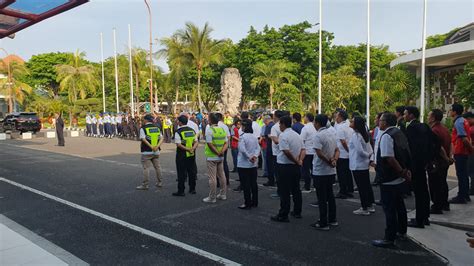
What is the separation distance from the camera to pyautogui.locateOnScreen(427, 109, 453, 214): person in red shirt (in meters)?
6.54

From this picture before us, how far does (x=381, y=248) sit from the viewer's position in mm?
5148

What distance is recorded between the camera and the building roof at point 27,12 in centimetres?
741

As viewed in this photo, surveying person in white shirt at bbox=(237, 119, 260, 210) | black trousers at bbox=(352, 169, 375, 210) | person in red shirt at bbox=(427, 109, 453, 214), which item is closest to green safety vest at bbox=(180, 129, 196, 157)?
person in white shirt at bbox=(237, 119, 260, 210)

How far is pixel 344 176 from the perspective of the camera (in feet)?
26.4

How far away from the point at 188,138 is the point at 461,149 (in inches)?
215

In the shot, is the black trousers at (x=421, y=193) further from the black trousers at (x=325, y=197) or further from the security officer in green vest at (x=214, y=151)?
the security officer in green vest at (x=214, y=151)

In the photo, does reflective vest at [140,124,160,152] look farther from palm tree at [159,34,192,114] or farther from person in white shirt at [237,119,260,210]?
palm tree at [159,34,192,114]

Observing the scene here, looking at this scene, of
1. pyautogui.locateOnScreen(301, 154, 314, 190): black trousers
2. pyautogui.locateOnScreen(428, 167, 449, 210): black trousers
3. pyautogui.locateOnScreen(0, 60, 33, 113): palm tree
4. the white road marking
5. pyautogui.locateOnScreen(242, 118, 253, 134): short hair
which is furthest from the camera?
pyautogui.locateOnScreen(0, 60, 33, 113): palm tree

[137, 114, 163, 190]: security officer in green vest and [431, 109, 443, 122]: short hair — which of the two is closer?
[431, 109, 443, 122]: short hair

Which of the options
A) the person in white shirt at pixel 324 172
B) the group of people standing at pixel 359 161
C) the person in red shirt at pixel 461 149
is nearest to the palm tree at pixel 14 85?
the group of people standing at pixel 359 161

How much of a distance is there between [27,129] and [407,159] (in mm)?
29841

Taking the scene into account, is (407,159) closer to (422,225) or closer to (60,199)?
(422,225)

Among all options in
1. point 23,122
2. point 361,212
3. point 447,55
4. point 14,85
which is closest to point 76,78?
point 14,85

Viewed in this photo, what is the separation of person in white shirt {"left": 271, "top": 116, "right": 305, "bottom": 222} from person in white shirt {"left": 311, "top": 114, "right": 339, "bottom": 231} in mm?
337
